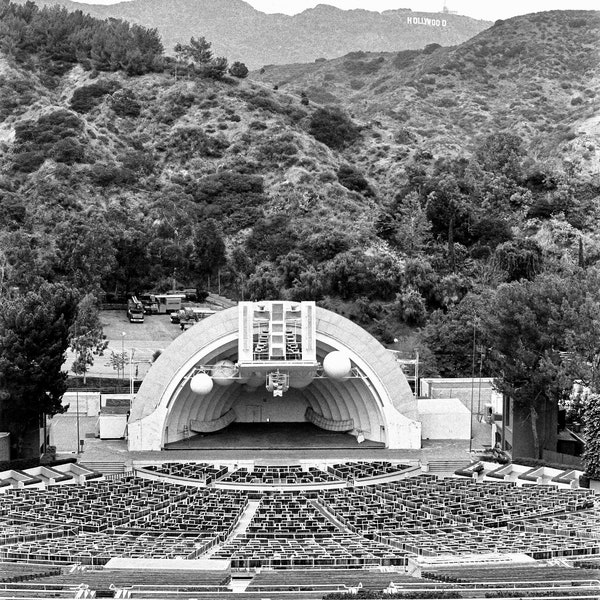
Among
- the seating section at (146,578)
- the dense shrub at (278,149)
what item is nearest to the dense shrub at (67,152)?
the dense shrub at (278,149)

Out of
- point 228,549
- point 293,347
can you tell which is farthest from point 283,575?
point 293,347

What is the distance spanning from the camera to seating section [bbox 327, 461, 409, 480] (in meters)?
67.0

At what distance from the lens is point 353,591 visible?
1499 inches

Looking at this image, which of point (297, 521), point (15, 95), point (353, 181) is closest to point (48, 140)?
point (15, 95)

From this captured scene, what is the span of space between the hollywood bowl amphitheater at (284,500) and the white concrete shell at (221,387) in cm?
9

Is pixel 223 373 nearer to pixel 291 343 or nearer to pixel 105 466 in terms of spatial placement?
pixel 291 343

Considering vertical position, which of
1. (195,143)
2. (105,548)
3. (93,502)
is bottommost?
(105,548)

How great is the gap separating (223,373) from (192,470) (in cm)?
925

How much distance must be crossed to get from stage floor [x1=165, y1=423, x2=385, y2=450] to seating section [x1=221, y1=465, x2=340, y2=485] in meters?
6.65

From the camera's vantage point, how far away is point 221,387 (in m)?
77.9

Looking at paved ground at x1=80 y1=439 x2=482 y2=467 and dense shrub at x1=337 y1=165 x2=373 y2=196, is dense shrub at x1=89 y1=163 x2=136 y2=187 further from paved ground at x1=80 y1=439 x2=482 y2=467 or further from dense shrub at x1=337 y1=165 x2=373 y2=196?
paved ground at x1=80 y1=439 x2=482 y2=467

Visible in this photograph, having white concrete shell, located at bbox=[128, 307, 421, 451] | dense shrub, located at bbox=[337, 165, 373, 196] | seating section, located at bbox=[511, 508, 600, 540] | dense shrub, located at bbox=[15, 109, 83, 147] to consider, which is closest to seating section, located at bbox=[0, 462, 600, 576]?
seating section, located at bbox=[511, 508, 600, 540]

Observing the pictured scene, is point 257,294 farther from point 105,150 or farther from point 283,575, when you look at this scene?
point 283,575

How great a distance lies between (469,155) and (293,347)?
357 ft
